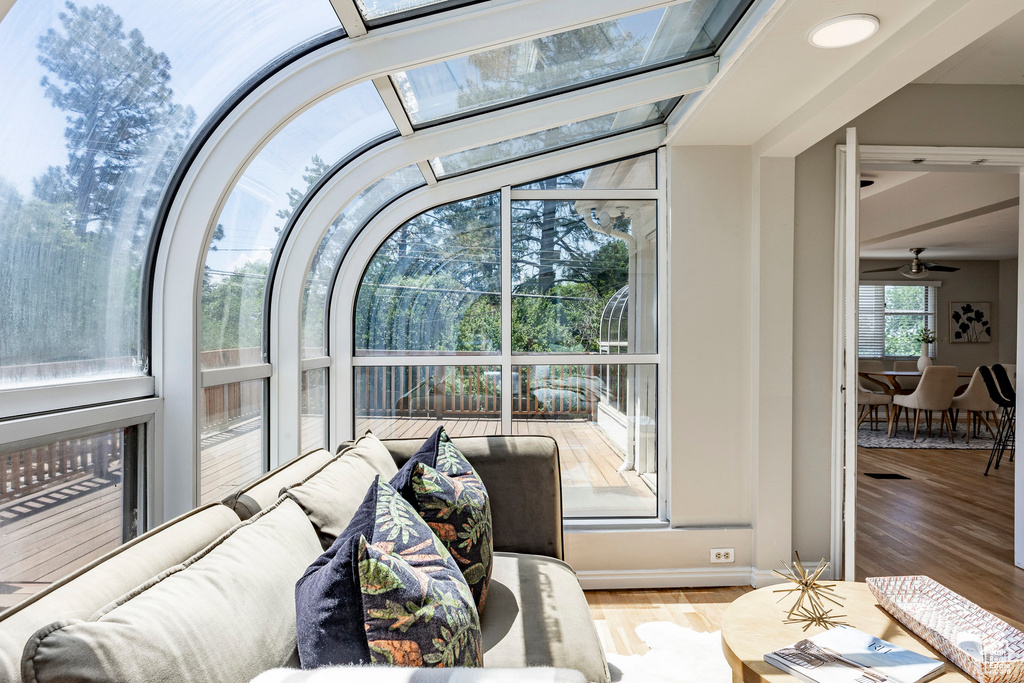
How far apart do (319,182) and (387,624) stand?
232 centimetres

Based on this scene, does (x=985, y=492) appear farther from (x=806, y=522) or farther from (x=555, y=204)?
(x=555, y=204)

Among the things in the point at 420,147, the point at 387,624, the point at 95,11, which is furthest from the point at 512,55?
the point at 387,624

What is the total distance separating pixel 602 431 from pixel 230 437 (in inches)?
78.3

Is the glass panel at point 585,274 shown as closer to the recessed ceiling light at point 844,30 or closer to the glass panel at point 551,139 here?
the glass panel at point 551,139

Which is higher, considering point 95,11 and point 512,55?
point 512,55

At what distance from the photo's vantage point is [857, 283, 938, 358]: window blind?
33.8 ft

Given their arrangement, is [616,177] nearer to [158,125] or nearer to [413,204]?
[413,204]

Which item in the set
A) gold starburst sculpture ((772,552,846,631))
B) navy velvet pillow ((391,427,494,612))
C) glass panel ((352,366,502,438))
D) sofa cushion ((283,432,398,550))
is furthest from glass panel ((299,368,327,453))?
gold starburst sculpture ((772,552,846,631))

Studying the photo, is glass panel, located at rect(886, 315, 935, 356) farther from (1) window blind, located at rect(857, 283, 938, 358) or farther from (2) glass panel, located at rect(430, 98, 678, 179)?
(2) glass panel, located at rect(430, 98, 678, 179)

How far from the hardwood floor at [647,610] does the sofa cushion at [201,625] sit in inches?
71.5

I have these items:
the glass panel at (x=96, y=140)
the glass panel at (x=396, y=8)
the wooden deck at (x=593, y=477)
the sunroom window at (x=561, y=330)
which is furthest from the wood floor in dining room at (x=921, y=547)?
the glass panel at (x=396, y=8)

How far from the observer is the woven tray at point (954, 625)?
58.9 inches

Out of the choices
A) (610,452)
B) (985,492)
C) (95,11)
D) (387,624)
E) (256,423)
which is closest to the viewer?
(387,624)

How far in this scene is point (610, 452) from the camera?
11.6 feet
